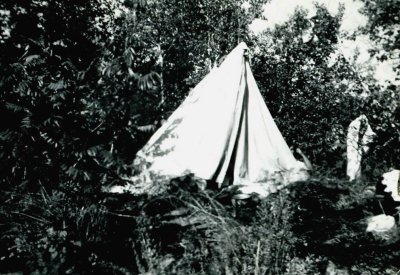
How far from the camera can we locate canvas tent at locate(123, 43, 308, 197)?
5117 millimetres

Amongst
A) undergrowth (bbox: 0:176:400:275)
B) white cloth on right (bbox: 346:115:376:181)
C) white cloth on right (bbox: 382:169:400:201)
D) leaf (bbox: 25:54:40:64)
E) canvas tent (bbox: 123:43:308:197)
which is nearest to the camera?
leaf (bbox: 25:54:40:64)

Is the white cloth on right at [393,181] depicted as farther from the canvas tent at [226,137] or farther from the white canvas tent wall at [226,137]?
the white canvas tent wall at [226,137]

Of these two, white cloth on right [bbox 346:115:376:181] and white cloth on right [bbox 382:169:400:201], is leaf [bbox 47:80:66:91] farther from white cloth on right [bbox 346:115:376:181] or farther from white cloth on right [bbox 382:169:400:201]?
white cloth on right [bbox 382:169:400:201]

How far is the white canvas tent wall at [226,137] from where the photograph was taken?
512 cm

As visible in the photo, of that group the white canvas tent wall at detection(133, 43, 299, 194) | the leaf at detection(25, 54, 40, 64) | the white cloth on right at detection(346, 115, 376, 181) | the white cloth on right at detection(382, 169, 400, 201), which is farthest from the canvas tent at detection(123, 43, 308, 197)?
the leaf at detection(25, 54, 40, 64)

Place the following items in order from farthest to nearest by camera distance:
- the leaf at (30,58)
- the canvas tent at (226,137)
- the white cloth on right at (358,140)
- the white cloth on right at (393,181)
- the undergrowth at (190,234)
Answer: the canvas tent at (226,137), the white cloth on right at (393,181), the white cloth on right at (358,140), the undergrowth at (190,234), the leaf at (30,58)

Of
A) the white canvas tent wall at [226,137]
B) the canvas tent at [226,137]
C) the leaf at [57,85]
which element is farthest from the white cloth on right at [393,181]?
the leaf at [57,85]

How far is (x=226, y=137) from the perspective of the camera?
5.29 metres

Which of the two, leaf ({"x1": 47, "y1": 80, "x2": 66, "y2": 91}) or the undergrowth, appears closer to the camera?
leaf ({"x1": 47, "y1": 80, "x2": 66, "y2": 91})

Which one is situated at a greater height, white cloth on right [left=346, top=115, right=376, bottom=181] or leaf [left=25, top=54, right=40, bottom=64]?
leaf [left=25, top=54, right=40, bottom=64]

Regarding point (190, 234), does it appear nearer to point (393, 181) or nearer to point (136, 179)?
Result: point (136, 179)

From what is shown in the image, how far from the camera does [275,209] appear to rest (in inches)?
118

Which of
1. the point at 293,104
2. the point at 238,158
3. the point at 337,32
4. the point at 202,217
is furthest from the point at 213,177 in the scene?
→ the point at 337,32

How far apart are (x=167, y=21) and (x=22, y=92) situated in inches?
311
